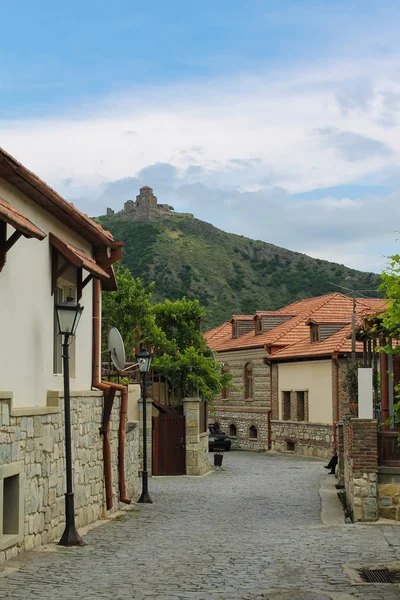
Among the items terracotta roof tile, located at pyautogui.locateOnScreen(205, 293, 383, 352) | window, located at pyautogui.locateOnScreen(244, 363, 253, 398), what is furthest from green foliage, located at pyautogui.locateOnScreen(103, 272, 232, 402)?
window, located at pyautogui.locateOnScreen(244, 363, 253, 398)

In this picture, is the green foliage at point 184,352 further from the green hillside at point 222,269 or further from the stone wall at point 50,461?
the green hillside at point 222,269

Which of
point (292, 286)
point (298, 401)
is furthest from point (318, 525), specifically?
point (292, 286)

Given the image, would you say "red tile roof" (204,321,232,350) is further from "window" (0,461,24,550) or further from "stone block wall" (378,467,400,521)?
"window" (0,461,24,550)

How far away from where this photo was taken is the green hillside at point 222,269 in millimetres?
81688

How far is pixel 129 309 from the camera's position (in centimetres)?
3052

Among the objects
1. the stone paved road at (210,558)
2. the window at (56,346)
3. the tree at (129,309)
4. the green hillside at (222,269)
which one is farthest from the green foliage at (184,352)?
the green hillside at (222,269)

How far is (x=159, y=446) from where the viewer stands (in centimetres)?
2841

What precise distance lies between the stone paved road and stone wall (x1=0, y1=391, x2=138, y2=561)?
0.46 metres

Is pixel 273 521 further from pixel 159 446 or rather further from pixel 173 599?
pixel 159 446

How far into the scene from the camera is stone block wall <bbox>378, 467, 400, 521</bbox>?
47.3 ft

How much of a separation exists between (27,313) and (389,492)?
689 centimetres

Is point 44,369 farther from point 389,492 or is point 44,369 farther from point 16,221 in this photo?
point 389,492

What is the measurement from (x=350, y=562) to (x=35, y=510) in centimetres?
407

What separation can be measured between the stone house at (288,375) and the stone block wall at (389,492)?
20.4 m
